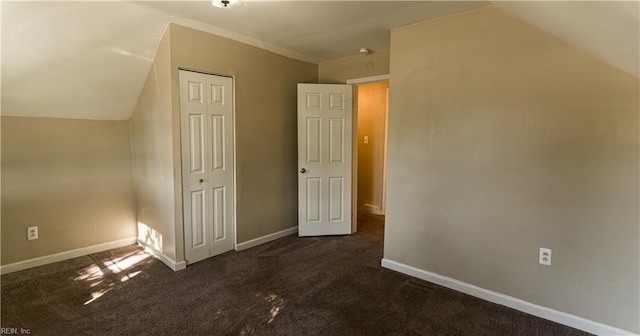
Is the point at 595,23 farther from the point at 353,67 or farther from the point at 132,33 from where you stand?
the point at 132,33

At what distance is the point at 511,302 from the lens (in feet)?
7.82

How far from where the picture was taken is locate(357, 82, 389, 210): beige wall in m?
5.08

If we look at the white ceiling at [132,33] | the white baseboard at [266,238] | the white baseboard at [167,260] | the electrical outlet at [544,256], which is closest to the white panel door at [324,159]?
the white baseboard at [266,238]

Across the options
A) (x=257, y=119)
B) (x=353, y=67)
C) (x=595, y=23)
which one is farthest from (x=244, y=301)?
(x=353, y=67)

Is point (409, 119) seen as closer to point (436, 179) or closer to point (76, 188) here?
point (436, 179)

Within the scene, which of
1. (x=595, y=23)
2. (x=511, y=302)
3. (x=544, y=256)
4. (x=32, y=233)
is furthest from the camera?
(x=32, y=233)

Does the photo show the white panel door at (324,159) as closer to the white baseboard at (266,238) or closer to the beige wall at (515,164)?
the white baseboard at (266,238)

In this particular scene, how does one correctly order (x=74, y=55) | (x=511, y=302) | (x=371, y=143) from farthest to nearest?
1. (x=371, y=143)
2. (x=74, y=55)
3. (x=511, y=302)

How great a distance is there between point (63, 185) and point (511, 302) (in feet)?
14.1

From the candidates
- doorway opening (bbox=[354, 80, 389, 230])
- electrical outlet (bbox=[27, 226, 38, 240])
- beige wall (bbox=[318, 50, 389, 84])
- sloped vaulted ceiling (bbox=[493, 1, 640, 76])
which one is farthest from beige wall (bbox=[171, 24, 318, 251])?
sloped vaulted ceiling (bbox=[493, 1, 640, 76])

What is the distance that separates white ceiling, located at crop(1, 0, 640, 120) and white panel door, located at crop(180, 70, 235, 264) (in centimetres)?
53

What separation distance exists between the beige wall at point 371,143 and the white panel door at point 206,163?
2519 millimetres

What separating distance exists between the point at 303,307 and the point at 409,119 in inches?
72.7

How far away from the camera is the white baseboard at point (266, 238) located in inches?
140
